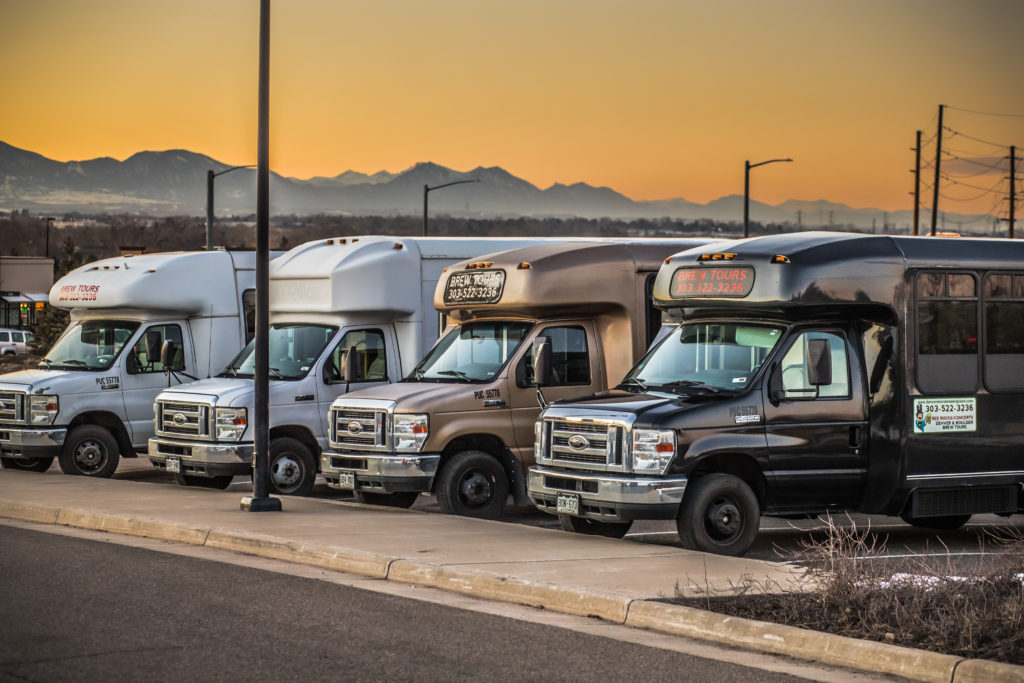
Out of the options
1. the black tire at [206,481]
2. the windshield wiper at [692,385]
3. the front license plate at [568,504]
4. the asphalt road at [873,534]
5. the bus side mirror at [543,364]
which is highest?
the bus side mirror at [543,364]

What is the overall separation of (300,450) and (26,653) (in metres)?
10.1

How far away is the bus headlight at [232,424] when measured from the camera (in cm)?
1827

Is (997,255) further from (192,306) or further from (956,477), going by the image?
(192,306)

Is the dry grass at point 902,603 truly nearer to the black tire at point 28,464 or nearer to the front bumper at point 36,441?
the front bumper at point 36,441

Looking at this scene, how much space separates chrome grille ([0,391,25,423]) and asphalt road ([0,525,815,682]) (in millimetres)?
9299

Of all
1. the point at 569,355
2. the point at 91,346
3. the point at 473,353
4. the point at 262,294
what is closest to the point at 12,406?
the point at 91,346

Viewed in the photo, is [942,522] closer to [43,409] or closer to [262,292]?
[262,292]

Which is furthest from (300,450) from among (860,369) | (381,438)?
(860,369)

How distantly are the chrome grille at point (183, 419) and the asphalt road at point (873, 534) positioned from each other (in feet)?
6.44

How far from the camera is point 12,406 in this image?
20.8m

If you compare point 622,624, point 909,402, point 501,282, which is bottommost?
point 622,624

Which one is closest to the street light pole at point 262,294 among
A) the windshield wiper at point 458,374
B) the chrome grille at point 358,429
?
the chrome grille at point 358,429

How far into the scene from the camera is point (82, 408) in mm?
20625

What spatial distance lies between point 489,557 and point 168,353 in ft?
33.7
